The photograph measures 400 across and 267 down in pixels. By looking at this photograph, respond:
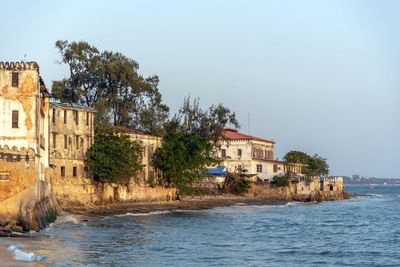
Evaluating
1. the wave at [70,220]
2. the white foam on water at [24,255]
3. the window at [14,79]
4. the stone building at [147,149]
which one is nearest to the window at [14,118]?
the window at [14,79]

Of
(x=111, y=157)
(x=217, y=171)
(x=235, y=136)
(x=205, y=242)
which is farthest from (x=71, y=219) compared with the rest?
(x=235, y=136)

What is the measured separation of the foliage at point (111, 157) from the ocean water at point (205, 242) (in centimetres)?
501

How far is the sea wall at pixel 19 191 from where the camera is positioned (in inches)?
1288

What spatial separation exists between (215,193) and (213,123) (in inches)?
Result: 390

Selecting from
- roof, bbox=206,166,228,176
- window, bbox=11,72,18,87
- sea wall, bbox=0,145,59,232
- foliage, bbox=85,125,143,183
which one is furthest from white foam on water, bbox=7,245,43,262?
roof, bbox=206,166,228,176

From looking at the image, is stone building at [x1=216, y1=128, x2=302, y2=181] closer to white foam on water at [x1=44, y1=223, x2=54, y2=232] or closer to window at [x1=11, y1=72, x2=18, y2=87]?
white foam on water at [x1=44, y1=223, x2=54, y2=232]

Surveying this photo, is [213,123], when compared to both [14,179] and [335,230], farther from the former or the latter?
[14,179]

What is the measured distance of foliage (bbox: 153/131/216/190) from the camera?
6475cm

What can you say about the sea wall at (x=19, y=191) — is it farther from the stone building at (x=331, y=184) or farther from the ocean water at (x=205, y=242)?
the stone building at (x=331, y=184)

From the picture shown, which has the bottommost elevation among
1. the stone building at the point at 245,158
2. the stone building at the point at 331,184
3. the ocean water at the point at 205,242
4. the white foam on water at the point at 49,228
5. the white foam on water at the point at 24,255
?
the ocean water at the point at 205,242

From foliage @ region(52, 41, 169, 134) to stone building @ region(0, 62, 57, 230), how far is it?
28.7 meters

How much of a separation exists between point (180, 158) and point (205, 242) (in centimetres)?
3000

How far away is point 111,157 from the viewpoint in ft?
180

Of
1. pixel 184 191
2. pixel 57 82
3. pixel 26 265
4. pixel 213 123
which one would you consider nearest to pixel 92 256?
pixel 26 265
